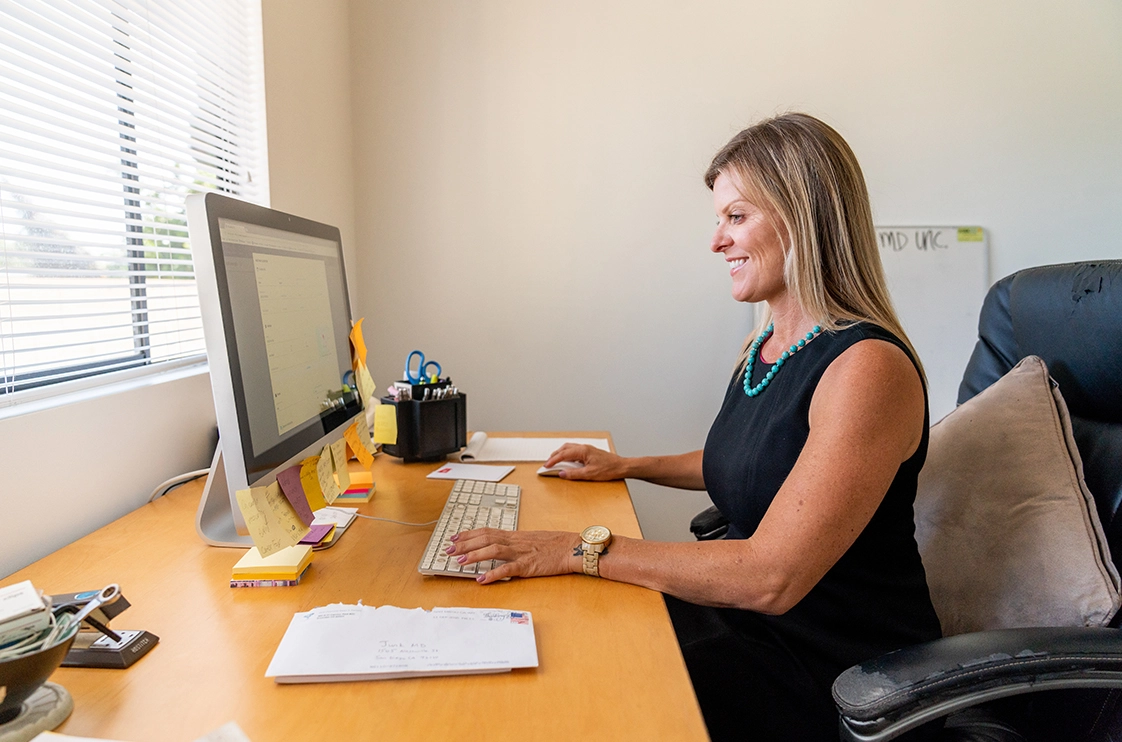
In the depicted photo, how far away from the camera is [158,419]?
124cm

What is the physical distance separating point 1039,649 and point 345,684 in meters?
0.79

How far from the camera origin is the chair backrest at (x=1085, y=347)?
1.05m

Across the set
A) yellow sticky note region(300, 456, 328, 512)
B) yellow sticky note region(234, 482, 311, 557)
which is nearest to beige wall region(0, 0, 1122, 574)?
yellow sticky note region(300, 456, 328, 512)

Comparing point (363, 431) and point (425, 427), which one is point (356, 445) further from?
point (425, 427)

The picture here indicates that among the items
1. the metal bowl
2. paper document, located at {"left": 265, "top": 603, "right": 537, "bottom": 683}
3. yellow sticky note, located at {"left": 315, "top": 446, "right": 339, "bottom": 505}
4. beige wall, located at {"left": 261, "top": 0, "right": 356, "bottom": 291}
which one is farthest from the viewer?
beige wall, located at {"left": 261, "top": 0, "right": 356, "bottom": 291}

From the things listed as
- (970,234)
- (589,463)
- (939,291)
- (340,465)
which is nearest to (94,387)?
(340,465)

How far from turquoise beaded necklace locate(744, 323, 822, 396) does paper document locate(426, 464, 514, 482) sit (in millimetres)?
532

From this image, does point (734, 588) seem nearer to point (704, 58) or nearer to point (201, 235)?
point (201, 235)

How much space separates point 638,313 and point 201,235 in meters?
1.69

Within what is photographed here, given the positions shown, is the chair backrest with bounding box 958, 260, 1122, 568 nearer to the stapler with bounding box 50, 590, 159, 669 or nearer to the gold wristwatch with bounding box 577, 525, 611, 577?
the gold wristwatch with bounding box 577, 525, 611, 577

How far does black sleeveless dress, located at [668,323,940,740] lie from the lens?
1.01 metres

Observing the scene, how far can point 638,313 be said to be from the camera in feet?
7.73

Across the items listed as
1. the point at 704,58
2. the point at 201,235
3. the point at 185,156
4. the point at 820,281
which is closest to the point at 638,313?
the point at 704,58

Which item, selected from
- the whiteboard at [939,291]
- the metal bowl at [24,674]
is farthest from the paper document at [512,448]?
the whiteboard at [939,291]
